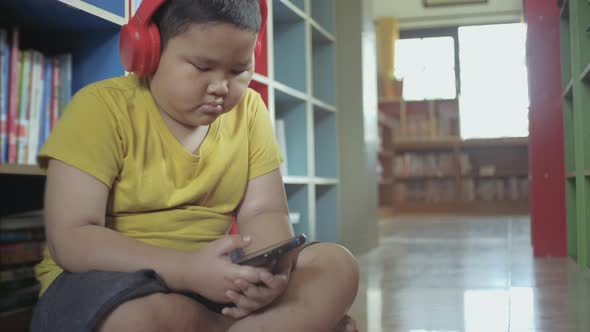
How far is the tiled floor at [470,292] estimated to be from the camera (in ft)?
3.94

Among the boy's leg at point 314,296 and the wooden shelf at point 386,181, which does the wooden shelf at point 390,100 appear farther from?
the boy's leg at point 314,296

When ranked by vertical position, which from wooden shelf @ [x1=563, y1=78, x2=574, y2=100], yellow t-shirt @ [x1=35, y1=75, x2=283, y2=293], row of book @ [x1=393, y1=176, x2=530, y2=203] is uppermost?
wooden shelf @ [x1=563, y1=78, x2=574, y2=100]

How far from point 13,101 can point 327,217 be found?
165 cm

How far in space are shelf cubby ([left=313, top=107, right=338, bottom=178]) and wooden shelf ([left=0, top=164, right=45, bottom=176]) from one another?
1692 mm

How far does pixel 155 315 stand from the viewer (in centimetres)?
74

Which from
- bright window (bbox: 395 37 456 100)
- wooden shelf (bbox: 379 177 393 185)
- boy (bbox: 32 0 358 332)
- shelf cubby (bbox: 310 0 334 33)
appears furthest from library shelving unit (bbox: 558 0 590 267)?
bright window (bbox: 395 37 456 100)

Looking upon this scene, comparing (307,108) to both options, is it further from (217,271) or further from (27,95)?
(217,271)

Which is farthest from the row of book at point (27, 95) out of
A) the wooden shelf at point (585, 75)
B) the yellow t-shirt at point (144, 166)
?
the wooden shelf at point (585, 75)

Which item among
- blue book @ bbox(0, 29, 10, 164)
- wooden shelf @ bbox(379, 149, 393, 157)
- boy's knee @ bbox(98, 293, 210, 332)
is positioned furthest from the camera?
wooden shelf @ bbox(379, 149, 393, 157)

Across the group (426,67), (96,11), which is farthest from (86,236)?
(426,67)

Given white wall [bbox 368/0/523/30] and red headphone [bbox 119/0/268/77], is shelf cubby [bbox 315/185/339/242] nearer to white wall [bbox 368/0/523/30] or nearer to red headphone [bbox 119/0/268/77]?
red headphone [bbox 119/0/268/77]

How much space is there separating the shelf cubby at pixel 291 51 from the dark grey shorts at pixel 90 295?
5.52 feet

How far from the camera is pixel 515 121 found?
7609mm

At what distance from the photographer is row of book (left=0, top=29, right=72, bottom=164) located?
1.20 m
